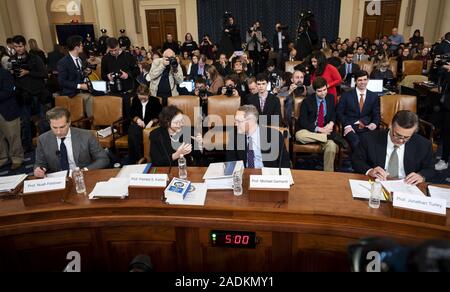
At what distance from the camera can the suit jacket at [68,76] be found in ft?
16.3

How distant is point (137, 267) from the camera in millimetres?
1306

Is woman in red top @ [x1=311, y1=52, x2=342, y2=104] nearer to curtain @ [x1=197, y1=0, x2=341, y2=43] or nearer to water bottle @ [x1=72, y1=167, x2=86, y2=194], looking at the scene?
water bottle @ [x1=72, y1=167, x2=86, y2=194]

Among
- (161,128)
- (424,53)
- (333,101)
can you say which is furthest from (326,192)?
(424,53)

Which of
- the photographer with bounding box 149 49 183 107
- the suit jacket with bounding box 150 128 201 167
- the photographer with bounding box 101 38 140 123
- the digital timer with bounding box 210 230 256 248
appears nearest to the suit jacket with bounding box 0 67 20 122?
the photographer with bounding box 101 38 140 123

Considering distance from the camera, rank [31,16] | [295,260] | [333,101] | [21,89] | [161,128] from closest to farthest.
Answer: [295,260]
[161,128]
[333,101]
[21,89]
[31,16]

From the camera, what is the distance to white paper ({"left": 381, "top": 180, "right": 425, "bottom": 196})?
2.18 meters

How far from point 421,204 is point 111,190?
194cm

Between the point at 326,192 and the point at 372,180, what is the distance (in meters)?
0.42

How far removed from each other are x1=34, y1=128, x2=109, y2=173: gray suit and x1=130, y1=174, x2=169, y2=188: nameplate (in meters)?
0.89

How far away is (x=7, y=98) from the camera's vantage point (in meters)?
4.50

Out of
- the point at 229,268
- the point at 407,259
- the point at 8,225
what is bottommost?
the point at 229,268

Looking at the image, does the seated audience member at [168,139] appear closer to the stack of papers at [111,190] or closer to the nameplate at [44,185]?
the stack of papers at [111,190]

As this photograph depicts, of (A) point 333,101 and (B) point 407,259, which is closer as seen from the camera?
(B) point 407,259

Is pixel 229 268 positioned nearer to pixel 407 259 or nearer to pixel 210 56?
pixel 407 259
